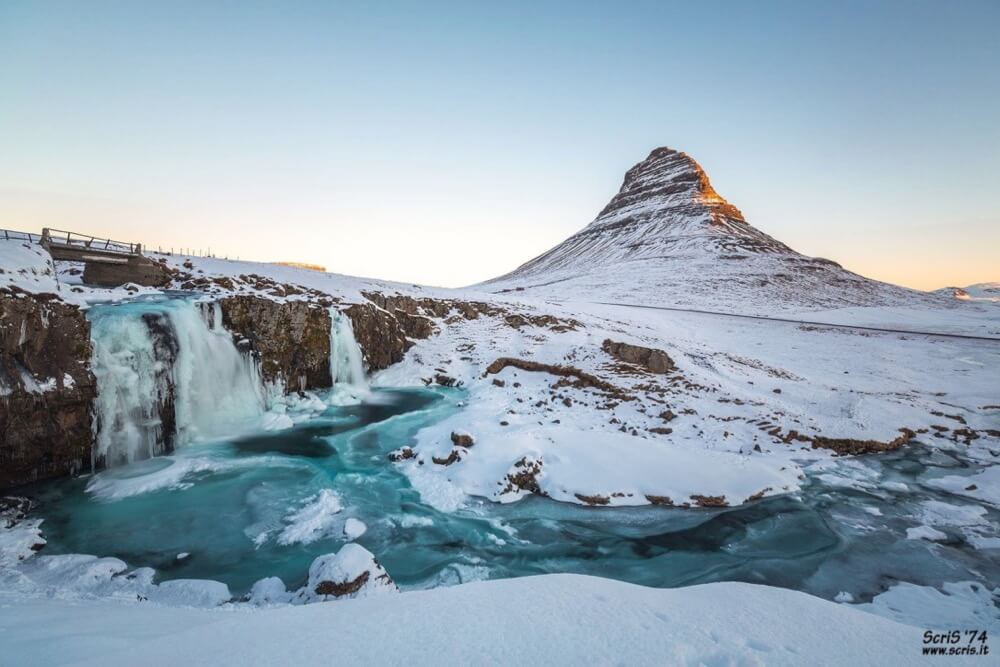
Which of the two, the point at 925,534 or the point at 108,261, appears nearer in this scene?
the point at 925,534

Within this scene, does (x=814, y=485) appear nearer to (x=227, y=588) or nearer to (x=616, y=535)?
(x=616, y=535)

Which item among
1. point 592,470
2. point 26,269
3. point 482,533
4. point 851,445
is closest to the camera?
point 482,533

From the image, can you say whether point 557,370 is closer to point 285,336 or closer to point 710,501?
point 710,501

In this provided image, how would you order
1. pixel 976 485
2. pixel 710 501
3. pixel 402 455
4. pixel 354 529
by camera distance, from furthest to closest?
pixel 402 455 < pixel 976 485 < pixel 710 501 < pixel 354 529

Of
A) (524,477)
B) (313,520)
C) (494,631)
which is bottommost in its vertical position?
(313,520)

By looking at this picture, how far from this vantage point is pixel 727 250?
87812mm

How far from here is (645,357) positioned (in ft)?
70.9

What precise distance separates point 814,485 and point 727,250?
292 ft

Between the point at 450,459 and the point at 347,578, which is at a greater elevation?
the point at 347,578

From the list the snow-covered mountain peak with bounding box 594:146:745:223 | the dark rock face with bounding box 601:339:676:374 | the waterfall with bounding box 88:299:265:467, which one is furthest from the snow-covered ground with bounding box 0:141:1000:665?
the snow-covered mountain peak with bounding box 594:146:745:223

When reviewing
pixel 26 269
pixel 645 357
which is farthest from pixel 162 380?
pixel 645 357

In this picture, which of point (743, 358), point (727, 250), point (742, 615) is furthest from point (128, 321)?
point (727, 250)

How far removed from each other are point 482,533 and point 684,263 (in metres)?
84.3

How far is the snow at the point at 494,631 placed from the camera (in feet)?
11.3
